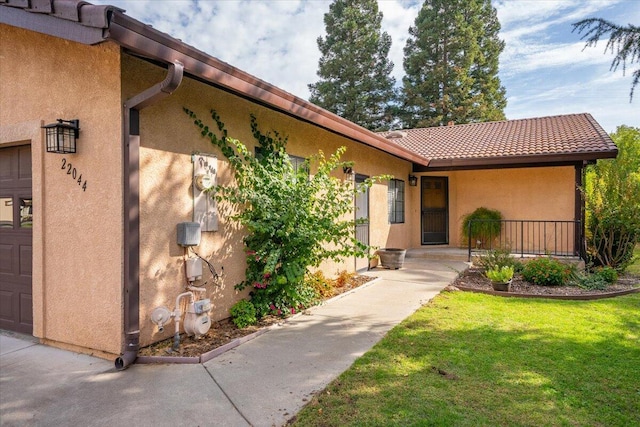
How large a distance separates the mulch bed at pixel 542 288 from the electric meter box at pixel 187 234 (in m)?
4.74

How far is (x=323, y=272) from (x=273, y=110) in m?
3.06

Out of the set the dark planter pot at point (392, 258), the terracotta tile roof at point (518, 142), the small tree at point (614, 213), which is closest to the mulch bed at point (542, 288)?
the small tree at point (614, 213)

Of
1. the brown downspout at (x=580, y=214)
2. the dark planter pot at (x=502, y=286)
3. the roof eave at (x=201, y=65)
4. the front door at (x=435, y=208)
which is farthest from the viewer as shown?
the front door at (x=435, y=208)

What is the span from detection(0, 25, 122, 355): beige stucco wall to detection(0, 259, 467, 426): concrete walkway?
39 centimetres

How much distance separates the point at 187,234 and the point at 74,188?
1.22m

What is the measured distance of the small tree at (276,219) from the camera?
4.92 metres

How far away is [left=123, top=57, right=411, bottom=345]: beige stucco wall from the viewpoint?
3.97 m

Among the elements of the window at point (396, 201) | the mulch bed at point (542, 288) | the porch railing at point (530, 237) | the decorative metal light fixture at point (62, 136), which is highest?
the decorative metal light fixture at point (62, 136)

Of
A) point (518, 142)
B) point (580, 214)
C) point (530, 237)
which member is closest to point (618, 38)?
point (580, 214)

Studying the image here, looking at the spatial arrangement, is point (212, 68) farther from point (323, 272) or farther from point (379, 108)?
point (379, 108)

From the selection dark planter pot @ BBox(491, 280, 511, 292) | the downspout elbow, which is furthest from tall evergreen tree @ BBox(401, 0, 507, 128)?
the downspout elbow

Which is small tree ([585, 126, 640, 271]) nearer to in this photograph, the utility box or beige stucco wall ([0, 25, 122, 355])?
the utility box

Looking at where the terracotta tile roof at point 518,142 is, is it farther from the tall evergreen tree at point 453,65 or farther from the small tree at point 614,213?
the tall evergreen tree at point 453,65

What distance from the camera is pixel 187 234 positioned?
4281 mm
